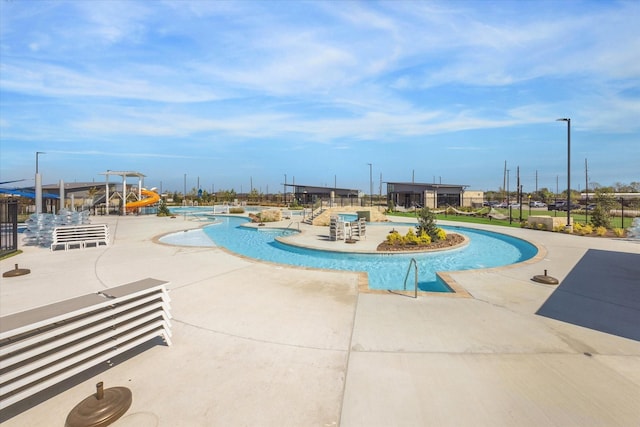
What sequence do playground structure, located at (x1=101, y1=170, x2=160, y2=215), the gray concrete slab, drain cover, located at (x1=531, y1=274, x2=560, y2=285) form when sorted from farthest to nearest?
playground structure, located at (x1=101, y1=170, x2=160, y2=215) → drain cover, located at (x1=531, y1=274, x2=560, y2=285) → the gray concrete slab

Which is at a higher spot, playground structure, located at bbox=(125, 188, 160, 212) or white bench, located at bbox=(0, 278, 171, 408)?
playground structure, located at bbox=(125, 188, 160, 212)

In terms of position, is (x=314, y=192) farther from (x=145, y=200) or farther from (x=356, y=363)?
(x=356, y=363)

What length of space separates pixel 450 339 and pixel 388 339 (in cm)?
88

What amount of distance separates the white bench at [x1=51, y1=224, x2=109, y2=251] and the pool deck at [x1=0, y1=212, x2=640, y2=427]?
5.20 metres

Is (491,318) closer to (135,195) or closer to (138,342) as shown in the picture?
(138,342)

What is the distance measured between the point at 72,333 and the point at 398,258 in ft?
31.8

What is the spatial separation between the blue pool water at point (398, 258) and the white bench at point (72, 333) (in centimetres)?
541

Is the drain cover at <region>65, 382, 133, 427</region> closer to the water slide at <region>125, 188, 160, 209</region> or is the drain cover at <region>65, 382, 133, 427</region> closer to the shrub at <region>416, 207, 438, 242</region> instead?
the shrub at <region>416, 207, 438, 242</region>

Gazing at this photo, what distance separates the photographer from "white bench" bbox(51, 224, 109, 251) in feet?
37.0

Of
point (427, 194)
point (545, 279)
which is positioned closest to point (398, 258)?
point (545, 279)

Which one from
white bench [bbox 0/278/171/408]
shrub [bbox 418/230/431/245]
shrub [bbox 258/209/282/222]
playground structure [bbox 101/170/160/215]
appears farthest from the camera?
playground structure [bbox 101/170/160/215]

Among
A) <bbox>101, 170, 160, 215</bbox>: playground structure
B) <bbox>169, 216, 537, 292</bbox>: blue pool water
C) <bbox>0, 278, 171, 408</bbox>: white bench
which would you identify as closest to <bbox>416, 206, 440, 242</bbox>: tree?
<bbox>169, 216, 537, 292</bbox>: blue pool water

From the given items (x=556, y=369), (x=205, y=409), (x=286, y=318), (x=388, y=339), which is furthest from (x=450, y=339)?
(x=205, y=409)

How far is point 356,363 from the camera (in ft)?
12.0
